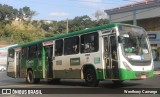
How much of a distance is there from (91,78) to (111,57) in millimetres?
1838

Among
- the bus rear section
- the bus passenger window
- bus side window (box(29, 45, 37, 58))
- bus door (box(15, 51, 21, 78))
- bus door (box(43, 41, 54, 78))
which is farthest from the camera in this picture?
bus door (box(15, 51, 21, 78))

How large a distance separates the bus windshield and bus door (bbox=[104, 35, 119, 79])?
44cm

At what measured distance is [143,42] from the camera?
16312mm

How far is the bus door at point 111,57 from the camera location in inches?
608

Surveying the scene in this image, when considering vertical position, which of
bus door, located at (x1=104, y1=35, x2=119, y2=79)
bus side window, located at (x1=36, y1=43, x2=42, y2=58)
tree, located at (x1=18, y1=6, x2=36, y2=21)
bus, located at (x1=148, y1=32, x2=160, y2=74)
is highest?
tree, located at (x1=18, y1=6, x2=36, y2=21)

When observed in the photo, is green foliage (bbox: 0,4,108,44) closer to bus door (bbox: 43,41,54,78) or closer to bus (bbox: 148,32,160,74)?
bus (bbox: 148,32,160,74)

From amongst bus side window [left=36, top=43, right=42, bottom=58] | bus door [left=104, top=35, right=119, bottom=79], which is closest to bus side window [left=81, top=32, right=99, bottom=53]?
bus door [left=104, top=35, right=119, bottom=79]

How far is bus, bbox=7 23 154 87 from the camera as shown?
15406 millimetres

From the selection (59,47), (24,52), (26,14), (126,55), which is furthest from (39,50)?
(26,14)

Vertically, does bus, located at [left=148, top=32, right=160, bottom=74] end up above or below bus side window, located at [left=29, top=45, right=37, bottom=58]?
above

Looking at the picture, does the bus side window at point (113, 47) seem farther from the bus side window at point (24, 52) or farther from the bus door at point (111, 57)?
the bus side window at point (24, 52)

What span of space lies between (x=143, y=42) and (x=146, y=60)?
3.01 feet

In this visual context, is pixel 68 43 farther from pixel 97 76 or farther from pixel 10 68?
pixel 10 68

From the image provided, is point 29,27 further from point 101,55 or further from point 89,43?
point 101,55
